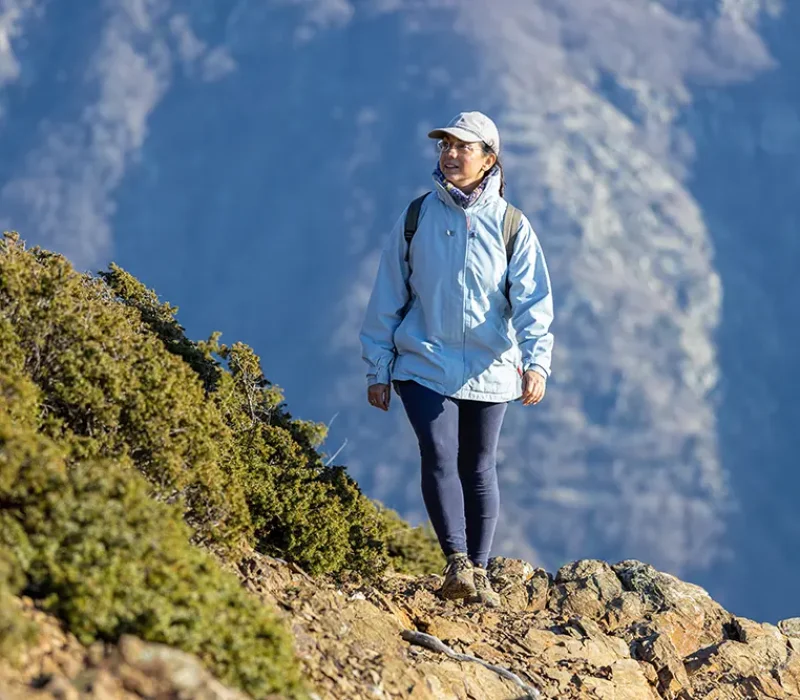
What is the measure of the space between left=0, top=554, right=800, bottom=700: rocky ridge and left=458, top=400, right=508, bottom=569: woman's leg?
37 centimetres

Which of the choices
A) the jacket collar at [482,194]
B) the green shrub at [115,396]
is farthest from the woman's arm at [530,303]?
the green shrub at [115,396]

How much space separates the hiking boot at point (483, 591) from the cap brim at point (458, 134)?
2232mm

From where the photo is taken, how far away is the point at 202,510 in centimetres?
558

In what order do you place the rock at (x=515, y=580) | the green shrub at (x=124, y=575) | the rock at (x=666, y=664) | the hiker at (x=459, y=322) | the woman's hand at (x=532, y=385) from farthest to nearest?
1. the rock at (x=515, y=580)
2. the rock at (x=666, y=664)
3. the hiker at (x=459, y=322)
4. the woman's hand at (x=532, y=385)
5. the green shrub at (x=124, y=575)

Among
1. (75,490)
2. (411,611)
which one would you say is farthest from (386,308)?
(75,490)

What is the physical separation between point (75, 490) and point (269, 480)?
2.23 m

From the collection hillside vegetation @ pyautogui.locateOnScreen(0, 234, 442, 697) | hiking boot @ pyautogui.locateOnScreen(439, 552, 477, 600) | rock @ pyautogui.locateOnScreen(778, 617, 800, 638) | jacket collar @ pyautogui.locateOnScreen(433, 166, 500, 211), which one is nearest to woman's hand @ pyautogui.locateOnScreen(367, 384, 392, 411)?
hillside vegetation @ pyautogui.locateOnScreen(0, 234, 442, 697)

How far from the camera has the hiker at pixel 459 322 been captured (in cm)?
641

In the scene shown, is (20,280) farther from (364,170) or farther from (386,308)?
(364,170)

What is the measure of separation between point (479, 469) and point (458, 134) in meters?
1.73

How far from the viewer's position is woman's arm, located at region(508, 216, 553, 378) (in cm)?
640

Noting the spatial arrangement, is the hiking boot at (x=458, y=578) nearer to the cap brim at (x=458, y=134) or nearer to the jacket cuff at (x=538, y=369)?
the jacket cuff at (x=538, y=369)

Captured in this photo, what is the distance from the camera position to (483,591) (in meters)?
6.72

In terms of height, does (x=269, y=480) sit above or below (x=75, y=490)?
above
